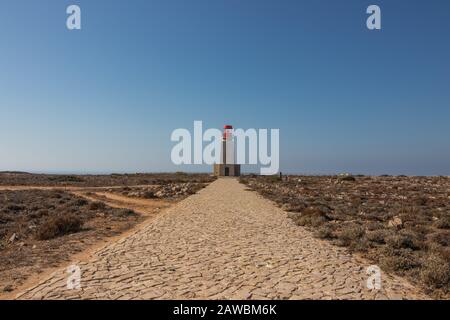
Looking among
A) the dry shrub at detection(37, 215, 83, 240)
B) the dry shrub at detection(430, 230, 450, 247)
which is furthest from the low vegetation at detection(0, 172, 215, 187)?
the dry shrub at detection(430, 230, 450, 247)

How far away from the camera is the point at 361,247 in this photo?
10.0 metres

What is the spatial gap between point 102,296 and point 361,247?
7.51m

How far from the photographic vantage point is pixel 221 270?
745 cm

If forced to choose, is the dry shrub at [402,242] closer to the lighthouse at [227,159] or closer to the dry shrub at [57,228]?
the dry shrub at [57,228]

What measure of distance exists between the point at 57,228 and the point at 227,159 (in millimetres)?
60033

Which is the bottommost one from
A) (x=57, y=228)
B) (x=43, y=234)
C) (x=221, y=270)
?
(x=43, y=234)

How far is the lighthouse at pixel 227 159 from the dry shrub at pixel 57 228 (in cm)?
5570

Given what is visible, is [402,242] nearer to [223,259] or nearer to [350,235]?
[350,235]

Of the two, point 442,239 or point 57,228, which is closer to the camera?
point 442,239

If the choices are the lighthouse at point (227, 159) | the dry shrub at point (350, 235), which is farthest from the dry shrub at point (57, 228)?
the lighthouse at point (227, 159)

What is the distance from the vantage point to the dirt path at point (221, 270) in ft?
19.8

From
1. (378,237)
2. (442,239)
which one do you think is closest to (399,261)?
(378,237)
